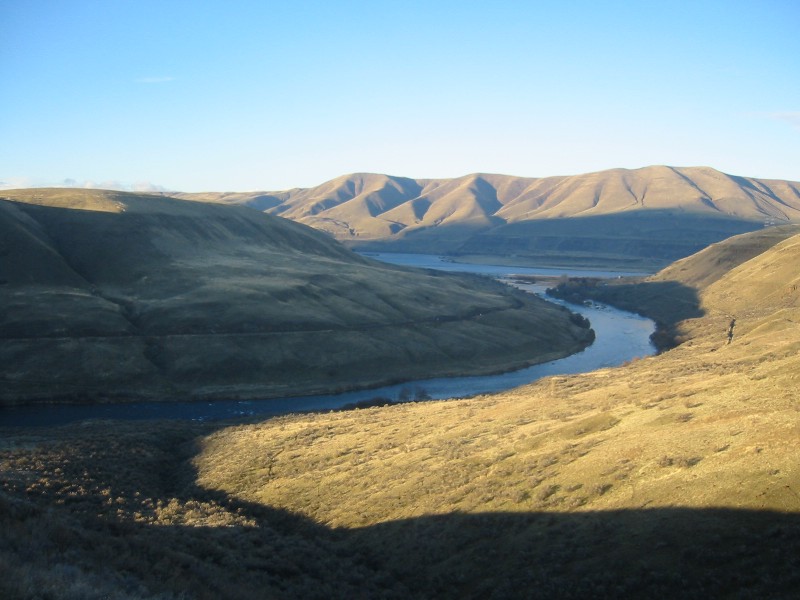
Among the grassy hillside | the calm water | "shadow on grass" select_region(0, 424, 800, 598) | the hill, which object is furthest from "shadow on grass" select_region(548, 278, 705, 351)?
"shadow on grass" select_region(0, 424, 800, 598)

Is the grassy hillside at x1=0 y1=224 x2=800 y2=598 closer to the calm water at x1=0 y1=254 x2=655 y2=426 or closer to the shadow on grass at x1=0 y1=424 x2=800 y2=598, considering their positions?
the shadow on grass at x1=0 y1=424 x2=800 y2=598

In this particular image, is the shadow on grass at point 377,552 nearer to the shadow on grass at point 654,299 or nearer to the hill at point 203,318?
the hill at point 203,318

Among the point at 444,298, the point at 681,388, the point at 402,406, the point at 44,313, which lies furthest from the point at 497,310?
the point at 681,388

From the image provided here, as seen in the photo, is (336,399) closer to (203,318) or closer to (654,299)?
(203,318)

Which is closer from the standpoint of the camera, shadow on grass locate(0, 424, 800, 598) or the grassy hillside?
shadow on grass locate(0, 424, 800, 598)

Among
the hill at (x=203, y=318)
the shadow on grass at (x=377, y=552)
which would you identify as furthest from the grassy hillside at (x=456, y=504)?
the hill at (x=203, y=318)

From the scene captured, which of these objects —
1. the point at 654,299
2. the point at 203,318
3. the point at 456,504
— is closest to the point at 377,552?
the point at 456,504

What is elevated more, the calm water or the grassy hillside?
the grassy hillside
